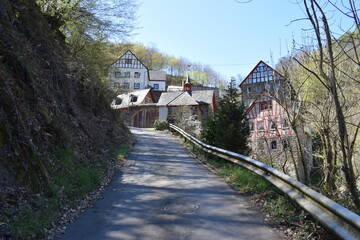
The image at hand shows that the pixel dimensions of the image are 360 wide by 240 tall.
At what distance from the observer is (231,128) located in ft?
42.7

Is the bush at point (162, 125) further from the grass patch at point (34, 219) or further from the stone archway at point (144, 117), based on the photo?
the grass patch at point (34, 219)

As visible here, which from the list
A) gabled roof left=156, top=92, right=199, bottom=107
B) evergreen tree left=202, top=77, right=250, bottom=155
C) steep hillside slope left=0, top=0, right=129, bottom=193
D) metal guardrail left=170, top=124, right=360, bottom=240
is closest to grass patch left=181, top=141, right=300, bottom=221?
metal guardrail left=170, top=124, right=360, bottom=240

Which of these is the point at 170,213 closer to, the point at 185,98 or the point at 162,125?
the point at 162,125

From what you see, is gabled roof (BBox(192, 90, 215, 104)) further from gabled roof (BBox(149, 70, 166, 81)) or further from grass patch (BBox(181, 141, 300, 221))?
grass patch (BBox(181, 141, 300, 221))

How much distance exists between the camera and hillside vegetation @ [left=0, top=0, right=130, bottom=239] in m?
5.38

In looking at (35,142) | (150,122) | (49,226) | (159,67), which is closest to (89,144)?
(35,142)

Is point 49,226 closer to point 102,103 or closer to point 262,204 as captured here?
point 262,204

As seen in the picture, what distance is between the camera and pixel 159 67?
101 m

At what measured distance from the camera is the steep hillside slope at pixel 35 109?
18.7 ft

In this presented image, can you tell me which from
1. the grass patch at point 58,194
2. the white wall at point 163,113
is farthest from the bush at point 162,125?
the grass patch at point 58,194

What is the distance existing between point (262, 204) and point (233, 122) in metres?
7.70

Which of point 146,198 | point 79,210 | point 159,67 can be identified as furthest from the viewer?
point 159,67

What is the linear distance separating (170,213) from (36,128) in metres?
3.77

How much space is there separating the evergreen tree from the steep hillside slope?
5.21m
